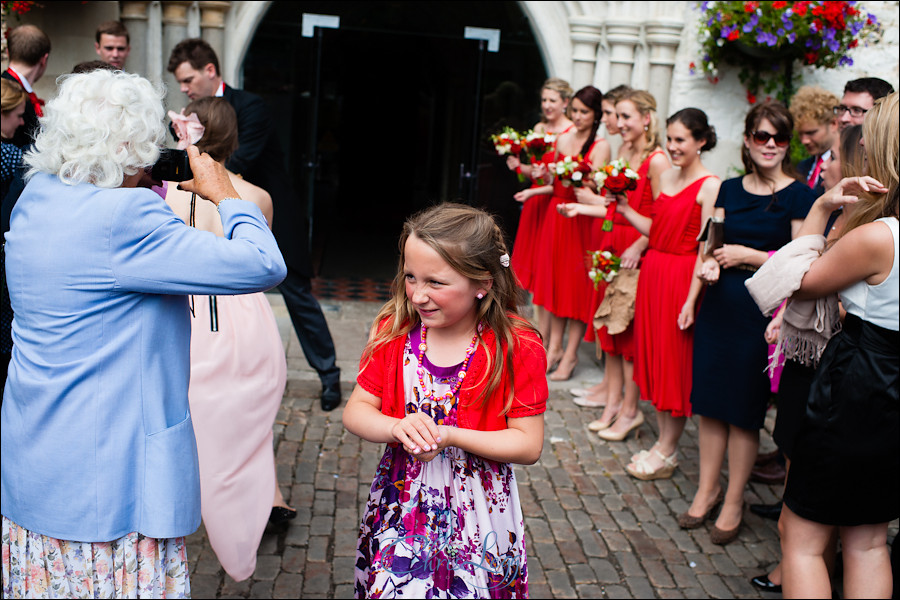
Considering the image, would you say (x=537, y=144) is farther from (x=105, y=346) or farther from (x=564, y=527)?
(x=105, y=346)

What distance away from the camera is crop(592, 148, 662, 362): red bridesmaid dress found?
5488 mm

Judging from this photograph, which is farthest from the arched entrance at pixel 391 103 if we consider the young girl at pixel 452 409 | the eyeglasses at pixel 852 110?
the eyeglasses at pixel 852 110

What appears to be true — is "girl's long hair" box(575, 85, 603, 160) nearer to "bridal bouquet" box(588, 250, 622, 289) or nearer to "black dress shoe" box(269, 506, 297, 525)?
"bridal bouquet" box(588, 250, 622, 289)

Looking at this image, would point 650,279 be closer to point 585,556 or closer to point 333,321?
point 585,556

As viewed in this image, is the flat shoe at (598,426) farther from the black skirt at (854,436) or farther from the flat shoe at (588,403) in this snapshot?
the black skirt at (854,436)

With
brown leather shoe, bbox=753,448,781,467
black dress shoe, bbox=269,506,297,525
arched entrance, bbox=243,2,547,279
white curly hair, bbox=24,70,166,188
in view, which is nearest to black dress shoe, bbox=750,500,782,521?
brown leather shoe, bbox=753,448,781,467

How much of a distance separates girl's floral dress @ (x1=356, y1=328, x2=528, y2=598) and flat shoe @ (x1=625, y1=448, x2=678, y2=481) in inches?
106

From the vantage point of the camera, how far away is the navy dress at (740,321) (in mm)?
4176

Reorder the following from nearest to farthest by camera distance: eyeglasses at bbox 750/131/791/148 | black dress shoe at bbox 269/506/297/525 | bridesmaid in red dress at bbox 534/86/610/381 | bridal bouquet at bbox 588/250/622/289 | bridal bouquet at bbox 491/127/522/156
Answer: eyeglasses at bbox 750/131/791/148
black dress shoe at bbox 269/506/297/525
bridal bouquet at bbox 588/250/622/289
bridesmaid in red dress at bbox 534/86/610/381
bridal bouquet at bbox 491/127/522/156

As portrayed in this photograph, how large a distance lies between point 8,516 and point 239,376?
4.22ft

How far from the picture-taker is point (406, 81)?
20234mm

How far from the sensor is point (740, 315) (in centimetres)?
430

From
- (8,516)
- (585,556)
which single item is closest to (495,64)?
(585,556)

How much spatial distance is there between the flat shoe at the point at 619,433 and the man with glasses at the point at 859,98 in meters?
2.16
